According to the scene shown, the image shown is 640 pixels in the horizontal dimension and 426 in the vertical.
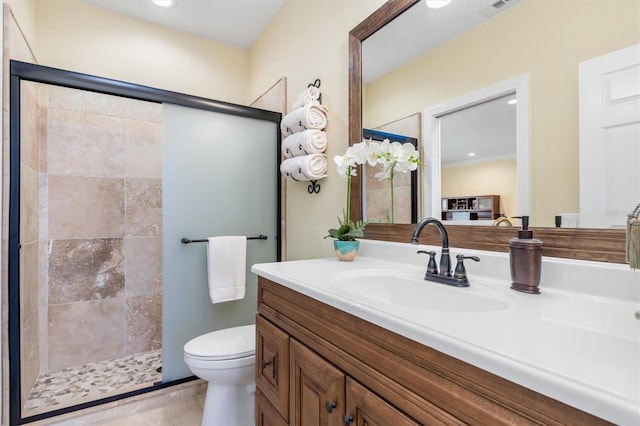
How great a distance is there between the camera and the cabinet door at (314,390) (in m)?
0.78

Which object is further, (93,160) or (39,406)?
(93,160)

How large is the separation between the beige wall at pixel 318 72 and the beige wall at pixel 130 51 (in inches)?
23.0

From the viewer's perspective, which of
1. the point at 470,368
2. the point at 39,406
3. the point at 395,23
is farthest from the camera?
the point at 39,406

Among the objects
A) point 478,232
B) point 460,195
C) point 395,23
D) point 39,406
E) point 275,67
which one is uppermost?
point 275,67

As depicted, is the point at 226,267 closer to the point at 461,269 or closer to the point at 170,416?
the point at 170,416

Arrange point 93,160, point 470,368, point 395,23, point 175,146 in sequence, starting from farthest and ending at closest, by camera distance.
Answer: point 93,160 → point 175,146 → point 395,23 → point 470,368

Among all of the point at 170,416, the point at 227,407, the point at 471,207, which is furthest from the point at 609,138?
the point at 170,416

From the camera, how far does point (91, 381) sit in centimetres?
203

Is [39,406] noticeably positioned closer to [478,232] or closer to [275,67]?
[478,232]

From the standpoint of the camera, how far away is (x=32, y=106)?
1.92 meters

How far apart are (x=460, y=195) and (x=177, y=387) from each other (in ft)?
6.22

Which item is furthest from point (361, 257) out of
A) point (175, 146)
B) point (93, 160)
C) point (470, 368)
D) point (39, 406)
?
point (93, 160)

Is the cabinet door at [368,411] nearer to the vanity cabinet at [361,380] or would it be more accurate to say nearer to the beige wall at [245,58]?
the vanity cabinet at [361,380]

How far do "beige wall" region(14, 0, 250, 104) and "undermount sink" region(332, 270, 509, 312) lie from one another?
2236 millimetres
